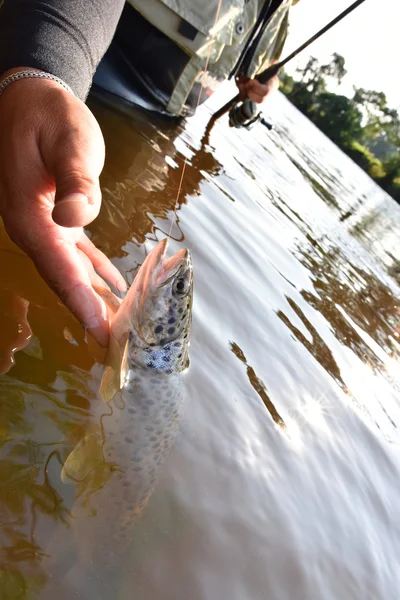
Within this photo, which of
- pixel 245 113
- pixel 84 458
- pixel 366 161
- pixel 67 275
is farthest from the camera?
pixel 366 161

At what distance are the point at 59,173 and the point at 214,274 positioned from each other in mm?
3099

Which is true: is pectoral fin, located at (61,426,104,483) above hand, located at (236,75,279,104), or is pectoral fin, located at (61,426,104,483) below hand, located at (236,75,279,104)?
below

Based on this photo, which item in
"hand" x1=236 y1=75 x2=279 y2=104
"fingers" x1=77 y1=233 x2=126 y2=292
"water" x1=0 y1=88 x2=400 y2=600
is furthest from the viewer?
"hand" x1=236 y1=75 x2=279 y2=104

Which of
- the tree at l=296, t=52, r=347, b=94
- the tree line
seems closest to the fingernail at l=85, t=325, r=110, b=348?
the tree line

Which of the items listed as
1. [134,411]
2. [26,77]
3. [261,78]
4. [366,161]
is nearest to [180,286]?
[134,411]

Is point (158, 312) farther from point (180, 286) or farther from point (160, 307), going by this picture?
point (180, 286)

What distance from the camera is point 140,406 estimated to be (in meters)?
2.91

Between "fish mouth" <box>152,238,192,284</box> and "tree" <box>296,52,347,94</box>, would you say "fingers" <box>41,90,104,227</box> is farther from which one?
"tree" <box>296,52,347,94</box>

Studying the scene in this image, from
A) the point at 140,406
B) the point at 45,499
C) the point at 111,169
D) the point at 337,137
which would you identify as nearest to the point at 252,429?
the point at 140,406

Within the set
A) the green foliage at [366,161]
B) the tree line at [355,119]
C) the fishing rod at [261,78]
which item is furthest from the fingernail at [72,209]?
the green foliage at [366,161]

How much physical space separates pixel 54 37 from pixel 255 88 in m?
6.42

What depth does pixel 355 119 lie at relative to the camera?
64625mm

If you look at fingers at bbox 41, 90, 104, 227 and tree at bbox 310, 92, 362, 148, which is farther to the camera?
tree at bbox 310, 92, 362, 148

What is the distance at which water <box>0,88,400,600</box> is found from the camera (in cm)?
227
